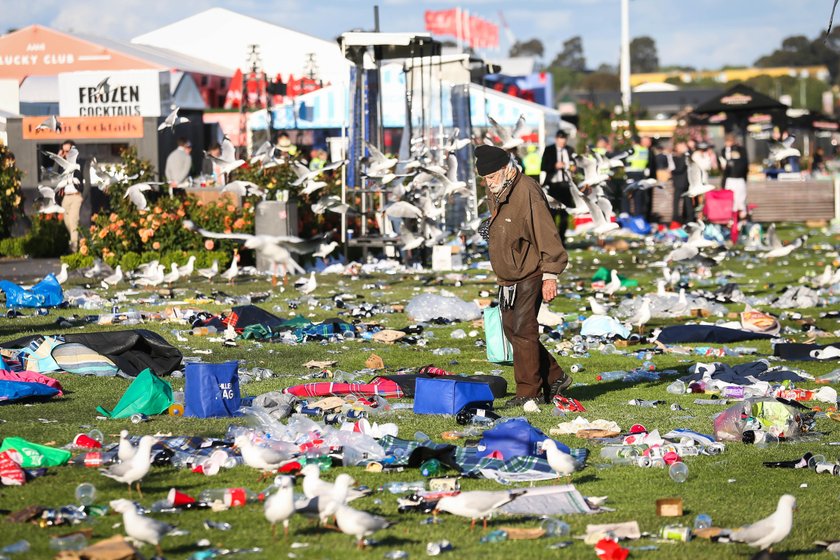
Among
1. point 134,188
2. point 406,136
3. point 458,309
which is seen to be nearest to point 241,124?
point 406,136

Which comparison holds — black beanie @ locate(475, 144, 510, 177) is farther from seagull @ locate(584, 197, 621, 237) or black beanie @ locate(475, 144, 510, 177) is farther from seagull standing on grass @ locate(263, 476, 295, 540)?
seagull @ locate(584, 197, 621, 237)

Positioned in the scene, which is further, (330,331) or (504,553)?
(330,331)

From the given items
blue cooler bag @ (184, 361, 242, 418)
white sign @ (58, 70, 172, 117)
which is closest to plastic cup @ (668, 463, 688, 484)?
blue cooler bag @ (184, 361, 242, 418)

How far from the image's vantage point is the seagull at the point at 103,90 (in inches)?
946

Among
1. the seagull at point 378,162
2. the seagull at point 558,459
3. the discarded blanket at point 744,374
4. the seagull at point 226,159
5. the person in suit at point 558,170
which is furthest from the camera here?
the person in suit at point 558,170

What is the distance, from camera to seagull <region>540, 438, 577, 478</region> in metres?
7.28

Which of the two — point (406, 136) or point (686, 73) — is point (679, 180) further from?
point (686, 73)

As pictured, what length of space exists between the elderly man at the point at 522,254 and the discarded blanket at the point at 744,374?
1.94m

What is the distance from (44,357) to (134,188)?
31.6 ft

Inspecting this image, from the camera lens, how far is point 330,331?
44.8ft

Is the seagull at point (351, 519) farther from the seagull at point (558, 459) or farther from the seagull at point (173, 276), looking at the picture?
the seagull at point (173, 276)

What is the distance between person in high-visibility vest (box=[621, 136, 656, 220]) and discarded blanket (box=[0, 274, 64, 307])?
57.4 ft

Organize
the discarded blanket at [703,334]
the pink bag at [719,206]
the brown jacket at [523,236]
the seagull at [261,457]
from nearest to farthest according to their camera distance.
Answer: the seagull at [261,457] → the brown jacket at [523,236] → the discarded blanket at [703,334] → the pink bag at [719,206]

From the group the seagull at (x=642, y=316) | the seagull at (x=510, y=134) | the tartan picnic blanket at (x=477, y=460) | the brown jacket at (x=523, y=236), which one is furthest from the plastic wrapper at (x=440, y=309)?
the tartan picnic blanket at (x=477, y=460)
